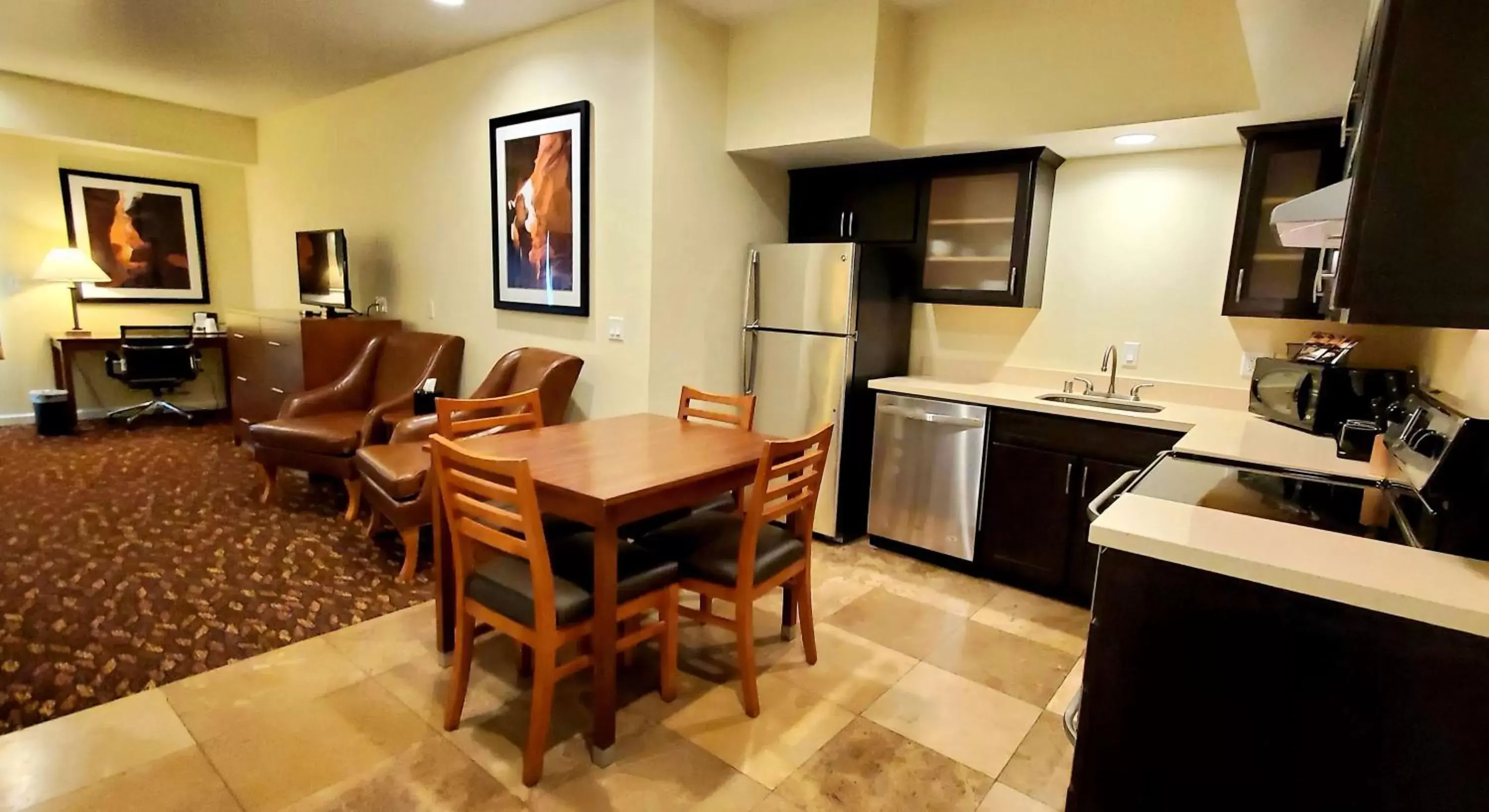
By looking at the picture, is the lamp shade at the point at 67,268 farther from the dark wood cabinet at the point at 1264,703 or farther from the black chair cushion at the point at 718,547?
the dark wood cabinet at the point at 1264,703

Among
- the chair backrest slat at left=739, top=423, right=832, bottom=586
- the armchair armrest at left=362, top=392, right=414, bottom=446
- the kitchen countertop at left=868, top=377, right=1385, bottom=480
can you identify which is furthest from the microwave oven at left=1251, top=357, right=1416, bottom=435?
the armchair armrest at left=362, top=392, right=414, bottom=446

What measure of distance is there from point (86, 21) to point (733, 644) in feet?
16.0

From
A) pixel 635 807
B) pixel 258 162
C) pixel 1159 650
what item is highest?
pixel 258 162

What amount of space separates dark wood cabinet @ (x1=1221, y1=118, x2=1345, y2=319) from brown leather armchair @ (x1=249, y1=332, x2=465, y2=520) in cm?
410

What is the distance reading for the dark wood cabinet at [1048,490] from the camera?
9.32ft

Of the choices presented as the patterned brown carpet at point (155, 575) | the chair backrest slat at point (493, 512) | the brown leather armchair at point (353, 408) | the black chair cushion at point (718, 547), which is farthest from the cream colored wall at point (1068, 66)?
the patterned brown carpet at point (155, 575)

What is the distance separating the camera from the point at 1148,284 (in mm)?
3213

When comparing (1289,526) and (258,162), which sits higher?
(258,162)

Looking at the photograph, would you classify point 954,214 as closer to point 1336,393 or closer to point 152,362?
point 1336,393

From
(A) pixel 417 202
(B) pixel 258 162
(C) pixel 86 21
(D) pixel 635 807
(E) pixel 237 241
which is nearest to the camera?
(D) pixel 635 807

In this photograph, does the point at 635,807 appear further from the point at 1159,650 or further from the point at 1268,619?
the point at 1268,619

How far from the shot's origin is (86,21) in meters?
3.82

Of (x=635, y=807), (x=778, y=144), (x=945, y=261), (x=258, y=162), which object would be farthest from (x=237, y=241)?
(x=635, y=807)

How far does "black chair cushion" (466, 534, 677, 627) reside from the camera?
1.84 m
